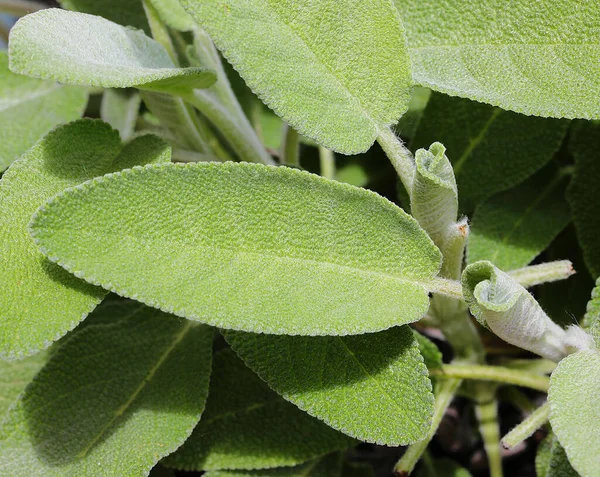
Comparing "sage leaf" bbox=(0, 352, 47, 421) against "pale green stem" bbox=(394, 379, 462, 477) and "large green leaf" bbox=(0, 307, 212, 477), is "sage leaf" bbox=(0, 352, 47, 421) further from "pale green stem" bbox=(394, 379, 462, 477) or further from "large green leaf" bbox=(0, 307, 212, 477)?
"pale green stem" bbox=(394, 379, 462, 477)

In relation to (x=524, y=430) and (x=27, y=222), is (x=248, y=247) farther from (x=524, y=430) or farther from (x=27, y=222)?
(x=524, y=430)

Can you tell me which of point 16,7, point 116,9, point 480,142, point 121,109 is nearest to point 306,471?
point 480,142

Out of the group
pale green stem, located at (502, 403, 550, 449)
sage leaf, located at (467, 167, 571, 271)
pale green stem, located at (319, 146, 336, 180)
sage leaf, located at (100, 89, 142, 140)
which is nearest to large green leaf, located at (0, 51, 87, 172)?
sage leaf, located at (100, 89, 142, 140)

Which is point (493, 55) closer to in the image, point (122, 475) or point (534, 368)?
point (534, 368)

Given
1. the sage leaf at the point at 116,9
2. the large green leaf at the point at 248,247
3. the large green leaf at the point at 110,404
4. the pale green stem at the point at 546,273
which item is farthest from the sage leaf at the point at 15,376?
the pale green stem at the point at 546,273

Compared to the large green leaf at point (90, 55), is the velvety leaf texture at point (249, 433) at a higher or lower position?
lower

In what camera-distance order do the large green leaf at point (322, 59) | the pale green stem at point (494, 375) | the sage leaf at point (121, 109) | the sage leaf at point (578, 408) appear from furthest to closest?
the sage leaf at point (121, 109) < the pale green stem at point (494, 375) < the large green leaf at point (322, 59) < the sage leaf at point (578, 408)

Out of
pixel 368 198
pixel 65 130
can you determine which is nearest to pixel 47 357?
pixel 65 130

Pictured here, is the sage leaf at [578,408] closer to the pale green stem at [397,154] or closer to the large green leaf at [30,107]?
the pale green stem at [397,154]
